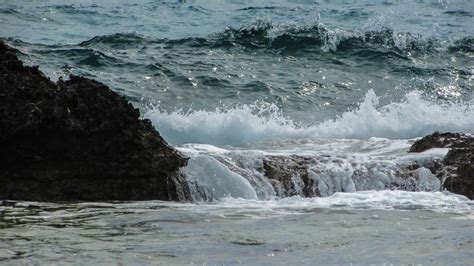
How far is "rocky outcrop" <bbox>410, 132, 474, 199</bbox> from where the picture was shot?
6748 mm

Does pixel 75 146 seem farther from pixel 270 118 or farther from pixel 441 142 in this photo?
pixel 270 118

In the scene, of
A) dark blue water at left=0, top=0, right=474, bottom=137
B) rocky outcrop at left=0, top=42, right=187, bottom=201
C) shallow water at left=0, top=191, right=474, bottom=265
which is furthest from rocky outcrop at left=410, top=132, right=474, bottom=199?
dark blue water at left=0, top=0, right=474, bottom=137

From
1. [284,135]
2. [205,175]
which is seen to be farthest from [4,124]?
[284,135]

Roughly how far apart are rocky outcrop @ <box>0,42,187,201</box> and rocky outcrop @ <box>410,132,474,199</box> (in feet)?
6.98

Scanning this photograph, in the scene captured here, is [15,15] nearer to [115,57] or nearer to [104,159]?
[115,57]

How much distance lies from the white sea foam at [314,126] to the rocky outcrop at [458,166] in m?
3.10

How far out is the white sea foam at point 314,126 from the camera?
34.9 feet

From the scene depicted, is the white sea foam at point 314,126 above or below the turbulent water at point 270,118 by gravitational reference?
below

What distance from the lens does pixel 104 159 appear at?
6109 millimetres

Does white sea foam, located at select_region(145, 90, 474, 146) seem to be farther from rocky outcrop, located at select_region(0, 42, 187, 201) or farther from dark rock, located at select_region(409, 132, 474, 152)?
rocky outcrop, located at select_region(0, 42, 187, 201)

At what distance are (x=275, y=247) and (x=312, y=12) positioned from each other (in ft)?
56.1

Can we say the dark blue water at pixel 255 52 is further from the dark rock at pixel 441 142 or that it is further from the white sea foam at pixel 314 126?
the dark rock at pixel 441 142

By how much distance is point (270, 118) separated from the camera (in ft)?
37.9

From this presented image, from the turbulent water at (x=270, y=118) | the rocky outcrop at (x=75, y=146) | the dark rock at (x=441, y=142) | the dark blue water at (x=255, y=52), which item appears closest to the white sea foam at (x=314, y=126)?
the turbulent water at (x=270, y=118)
